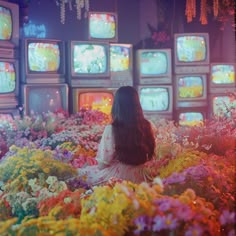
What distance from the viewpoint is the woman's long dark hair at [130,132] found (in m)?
3.30

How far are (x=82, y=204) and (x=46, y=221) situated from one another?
0.21 m

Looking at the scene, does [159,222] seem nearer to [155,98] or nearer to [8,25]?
[8,25]

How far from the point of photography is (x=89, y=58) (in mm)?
6891

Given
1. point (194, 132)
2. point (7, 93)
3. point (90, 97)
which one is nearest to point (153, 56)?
point (90, 97)

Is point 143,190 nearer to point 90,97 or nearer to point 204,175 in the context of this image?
point 204,175

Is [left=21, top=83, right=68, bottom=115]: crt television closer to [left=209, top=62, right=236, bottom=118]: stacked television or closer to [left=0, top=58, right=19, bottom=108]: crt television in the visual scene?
[left=0, top=58, right=19, bottom=108]: crt television

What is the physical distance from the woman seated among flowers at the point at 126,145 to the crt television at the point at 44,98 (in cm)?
299

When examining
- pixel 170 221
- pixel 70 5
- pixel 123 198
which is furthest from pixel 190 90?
pixel 170 221

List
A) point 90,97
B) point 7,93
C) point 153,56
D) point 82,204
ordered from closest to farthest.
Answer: point 82,204
point 7,93
point 90,97
point 153,56

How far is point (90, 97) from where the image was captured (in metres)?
6.95

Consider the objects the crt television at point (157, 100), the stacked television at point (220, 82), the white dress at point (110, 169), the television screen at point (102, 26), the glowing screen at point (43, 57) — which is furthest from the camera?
the stacked television at point (220, 82)

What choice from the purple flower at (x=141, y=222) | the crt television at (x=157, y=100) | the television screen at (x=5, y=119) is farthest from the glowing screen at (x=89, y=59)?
the purple flower at (x=141, y=222)

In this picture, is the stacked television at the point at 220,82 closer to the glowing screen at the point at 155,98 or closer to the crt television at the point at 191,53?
the crt television at the point at 191,53

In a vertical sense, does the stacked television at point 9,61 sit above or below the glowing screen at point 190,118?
above
